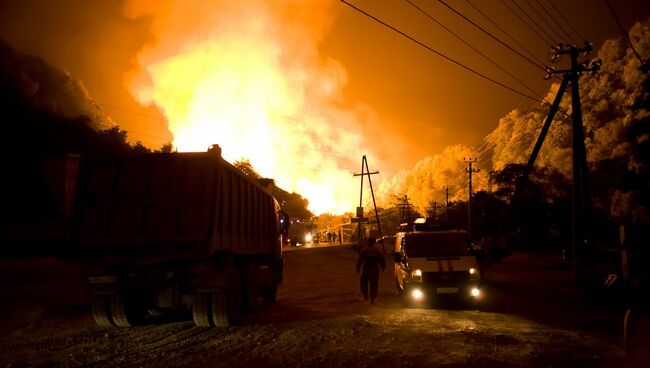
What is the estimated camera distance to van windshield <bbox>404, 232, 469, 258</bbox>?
13.2 m

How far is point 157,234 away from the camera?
26.7 feet

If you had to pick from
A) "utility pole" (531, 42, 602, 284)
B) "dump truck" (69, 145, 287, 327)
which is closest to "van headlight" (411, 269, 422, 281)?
"dump truck" (69, 145, 287, 327)

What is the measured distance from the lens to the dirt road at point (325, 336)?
6.39 m

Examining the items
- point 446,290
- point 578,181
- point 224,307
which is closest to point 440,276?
point 446,290

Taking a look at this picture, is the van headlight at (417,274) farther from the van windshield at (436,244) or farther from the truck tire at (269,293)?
the truck tire at (269,293)

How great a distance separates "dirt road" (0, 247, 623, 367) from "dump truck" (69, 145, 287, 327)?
0.59 meters

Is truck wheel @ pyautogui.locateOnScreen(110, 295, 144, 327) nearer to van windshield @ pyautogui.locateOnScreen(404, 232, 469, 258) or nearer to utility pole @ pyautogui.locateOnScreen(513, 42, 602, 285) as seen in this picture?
van windshield @ pyautogui.locateOnScreen(404, 232, 469, 258)

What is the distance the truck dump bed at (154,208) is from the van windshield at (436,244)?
6262mm

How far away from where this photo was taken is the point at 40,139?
125ft

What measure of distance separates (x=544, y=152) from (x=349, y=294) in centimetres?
7925

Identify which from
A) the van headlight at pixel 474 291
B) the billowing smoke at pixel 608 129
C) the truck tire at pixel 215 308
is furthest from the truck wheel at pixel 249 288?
the billowing smoke at pixel 608 129

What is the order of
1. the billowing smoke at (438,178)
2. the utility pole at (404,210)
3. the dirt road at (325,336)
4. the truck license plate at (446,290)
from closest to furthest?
the dirt road at (325,336) → the truck license plate at (446,290) → the utility pole at (404,210) → the billowing smoke at (438,178)

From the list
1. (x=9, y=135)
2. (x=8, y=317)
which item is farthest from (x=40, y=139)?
(x=8, y=317)

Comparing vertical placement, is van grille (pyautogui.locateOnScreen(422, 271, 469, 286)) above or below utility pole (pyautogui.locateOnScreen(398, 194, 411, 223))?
below
